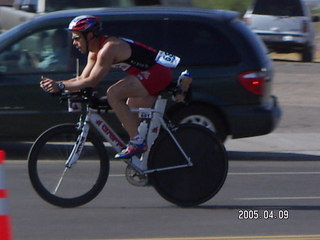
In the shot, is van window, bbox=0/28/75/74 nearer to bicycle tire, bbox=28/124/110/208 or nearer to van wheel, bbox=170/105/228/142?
van wheel, bbox=170/105/228/142

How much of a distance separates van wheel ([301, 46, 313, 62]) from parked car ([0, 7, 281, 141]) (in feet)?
46.2

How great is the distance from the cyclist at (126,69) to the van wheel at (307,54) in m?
17.6

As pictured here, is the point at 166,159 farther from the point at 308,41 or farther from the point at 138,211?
the point at 308,41

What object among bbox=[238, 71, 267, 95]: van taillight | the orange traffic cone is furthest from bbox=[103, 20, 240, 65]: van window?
the orange traffic cone

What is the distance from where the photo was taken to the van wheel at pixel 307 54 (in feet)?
81.6

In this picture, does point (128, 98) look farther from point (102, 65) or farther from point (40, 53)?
point (40, 53)

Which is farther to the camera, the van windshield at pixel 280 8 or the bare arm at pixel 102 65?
the van windshield at pixel 280 8

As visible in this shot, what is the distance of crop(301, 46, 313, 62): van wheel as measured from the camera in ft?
81.6

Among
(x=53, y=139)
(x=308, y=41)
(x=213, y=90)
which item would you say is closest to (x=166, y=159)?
(x=53, y=139)

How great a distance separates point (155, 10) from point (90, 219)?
444cm

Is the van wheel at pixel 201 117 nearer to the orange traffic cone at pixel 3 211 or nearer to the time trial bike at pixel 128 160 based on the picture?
the time trial bike at pixel 128 160

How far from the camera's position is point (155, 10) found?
36.7ft

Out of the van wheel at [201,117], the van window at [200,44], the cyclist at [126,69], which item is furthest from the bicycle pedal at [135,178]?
the van window at [200,44]
